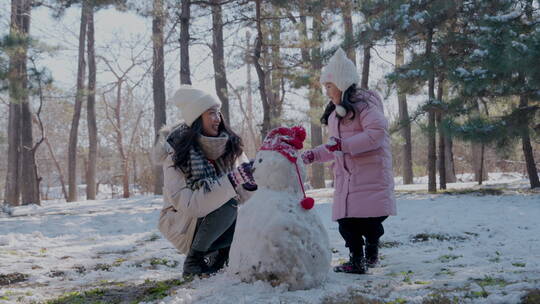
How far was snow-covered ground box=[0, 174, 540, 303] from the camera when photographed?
2.52 metres

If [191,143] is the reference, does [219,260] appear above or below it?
below

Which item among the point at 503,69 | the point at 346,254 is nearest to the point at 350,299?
the point at 346,254

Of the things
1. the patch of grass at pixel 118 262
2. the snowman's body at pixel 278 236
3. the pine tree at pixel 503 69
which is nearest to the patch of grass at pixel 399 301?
the snowman's body at pixel 278 236

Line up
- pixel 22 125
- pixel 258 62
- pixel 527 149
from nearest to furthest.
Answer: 1. pixel 527 149
2. pixel 258 62
3. pixel 22 125

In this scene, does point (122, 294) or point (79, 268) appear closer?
point (122, 294)

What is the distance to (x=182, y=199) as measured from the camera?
3.31m

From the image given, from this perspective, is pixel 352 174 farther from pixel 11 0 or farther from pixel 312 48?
pixel 11 0

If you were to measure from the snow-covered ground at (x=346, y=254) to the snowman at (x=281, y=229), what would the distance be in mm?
89

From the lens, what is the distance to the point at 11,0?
16.2m

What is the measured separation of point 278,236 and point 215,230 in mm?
986

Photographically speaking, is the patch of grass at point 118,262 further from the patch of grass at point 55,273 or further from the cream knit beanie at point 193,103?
the cream knit beanie at point 193,103

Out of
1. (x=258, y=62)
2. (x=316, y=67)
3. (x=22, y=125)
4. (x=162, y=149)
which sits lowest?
(x=162, y=149)

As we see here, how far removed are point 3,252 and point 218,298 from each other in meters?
4.06

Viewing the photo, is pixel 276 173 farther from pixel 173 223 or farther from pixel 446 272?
pixel 446 272
